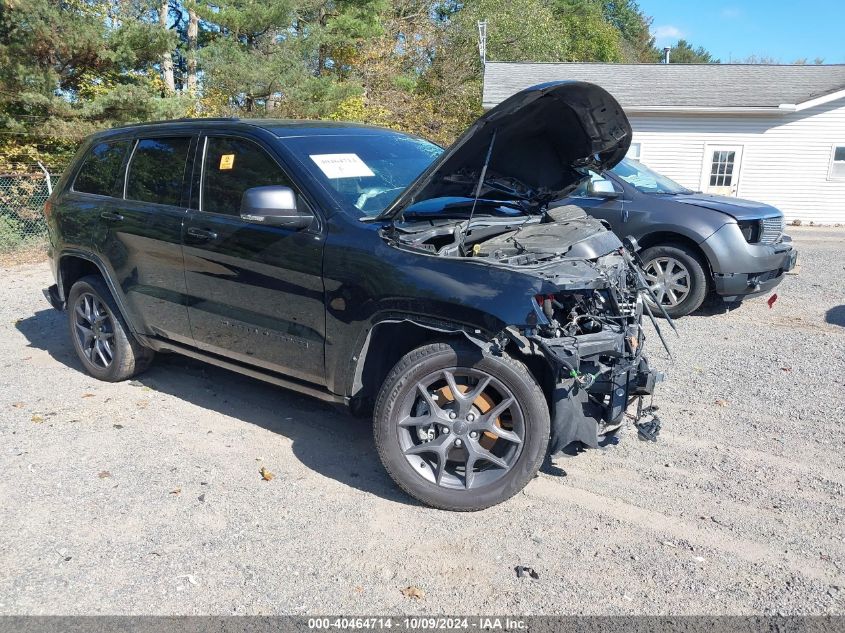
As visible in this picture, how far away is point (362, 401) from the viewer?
4004 mm

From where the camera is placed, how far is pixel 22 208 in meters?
12.8

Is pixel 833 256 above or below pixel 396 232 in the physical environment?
below

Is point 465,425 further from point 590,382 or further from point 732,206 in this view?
point 732,206

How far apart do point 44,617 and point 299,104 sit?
55.5 feet

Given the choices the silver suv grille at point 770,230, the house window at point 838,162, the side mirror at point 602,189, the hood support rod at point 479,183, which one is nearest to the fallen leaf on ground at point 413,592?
the hood support rod at point 479,183

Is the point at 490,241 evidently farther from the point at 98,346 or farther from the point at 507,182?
the point at 98,346

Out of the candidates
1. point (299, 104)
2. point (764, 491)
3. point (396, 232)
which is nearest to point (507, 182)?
point (396, 232)

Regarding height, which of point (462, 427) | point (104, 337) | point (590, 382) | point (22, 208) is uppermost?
point (590, 382)

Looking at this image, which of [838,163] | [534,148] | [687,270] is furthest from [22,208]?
[838,163]

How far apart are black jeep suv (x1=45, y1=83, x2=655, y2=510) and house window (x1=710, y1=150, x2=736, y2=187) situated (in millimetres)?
16507

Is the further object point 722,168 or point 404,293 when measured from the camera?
point 722,168

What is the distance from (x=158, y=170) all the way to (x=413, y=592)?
3535 millimetres

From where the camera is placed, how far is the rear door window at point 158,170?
4785 millimetres

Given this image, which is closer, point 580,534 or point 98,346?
point 580,534
